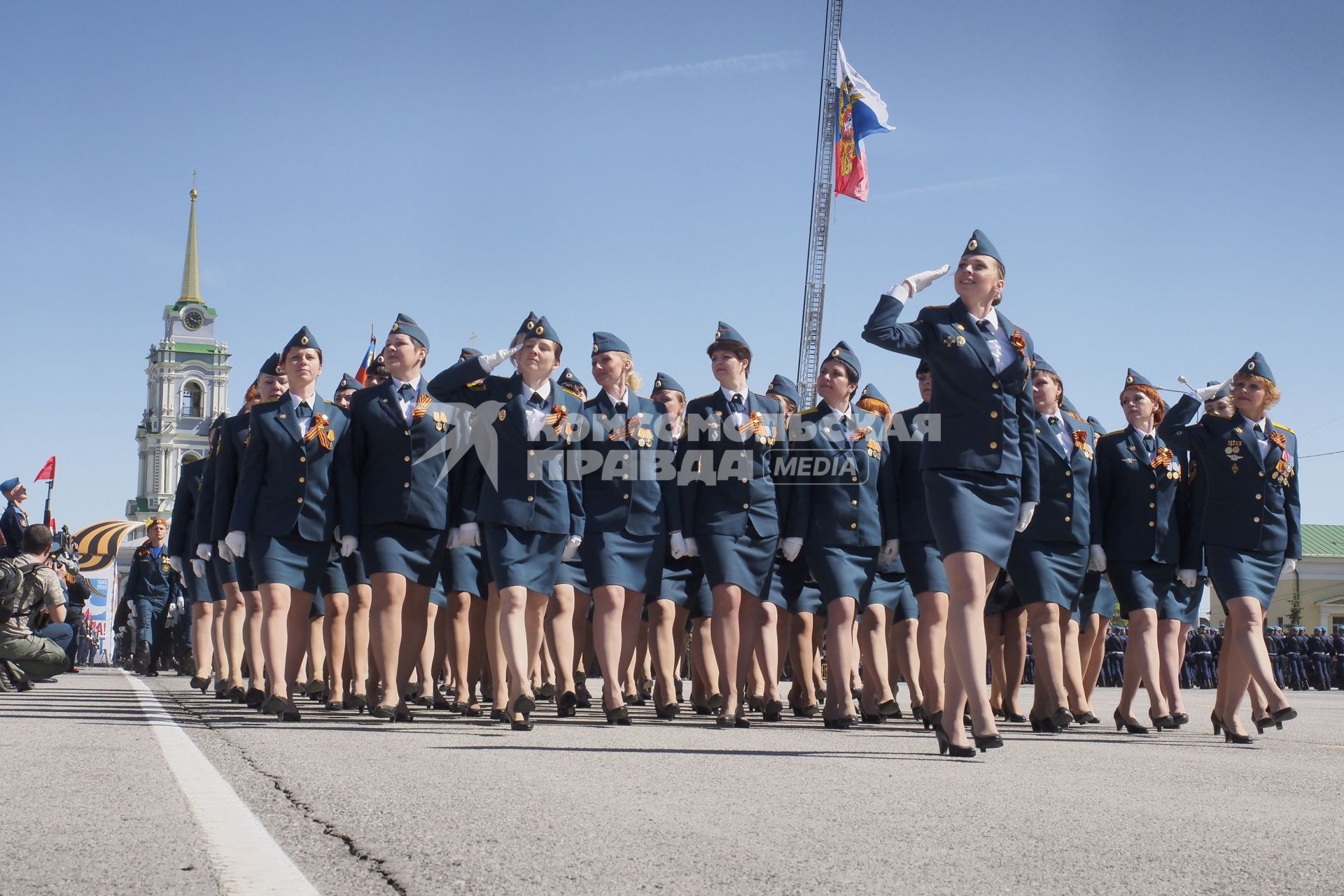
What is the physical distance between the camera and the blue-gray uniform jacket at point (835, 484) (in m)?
9.40

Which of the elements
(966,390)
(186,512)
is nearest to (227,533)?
(186,512)

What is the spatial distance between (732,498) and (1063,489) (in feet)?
6.50

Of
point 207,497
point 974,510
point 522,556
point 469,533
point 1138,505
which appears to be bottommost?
point 522,556

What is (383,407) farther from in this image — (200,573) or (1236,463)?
(1236,463)

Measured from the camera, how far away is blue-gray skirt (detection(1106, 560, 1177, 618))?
9367mm

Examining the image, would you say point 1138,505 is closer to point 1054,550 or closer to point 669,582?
point 1054,550

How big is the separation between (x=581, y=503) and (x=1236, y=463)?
3637mm

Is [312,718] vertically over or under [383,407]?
under

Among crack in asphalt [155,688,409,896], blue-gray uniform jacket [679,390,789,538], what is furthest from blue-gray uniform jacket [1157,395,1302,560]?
crack in asphalt [155,688,409,896]

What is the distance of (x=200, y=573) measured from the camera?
12547 mm

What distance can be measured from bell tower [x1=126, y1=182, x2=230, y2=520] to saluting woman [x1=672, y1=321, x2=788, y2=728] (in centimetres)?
14589

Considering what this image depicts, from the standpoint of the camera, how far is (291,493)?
9.22m

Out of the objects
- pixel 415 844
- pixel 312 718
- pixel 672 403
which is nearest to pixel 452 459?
pixel 312 718

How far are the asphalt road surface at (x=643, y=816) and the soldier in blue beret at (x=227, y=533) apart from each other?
7.53 feet
